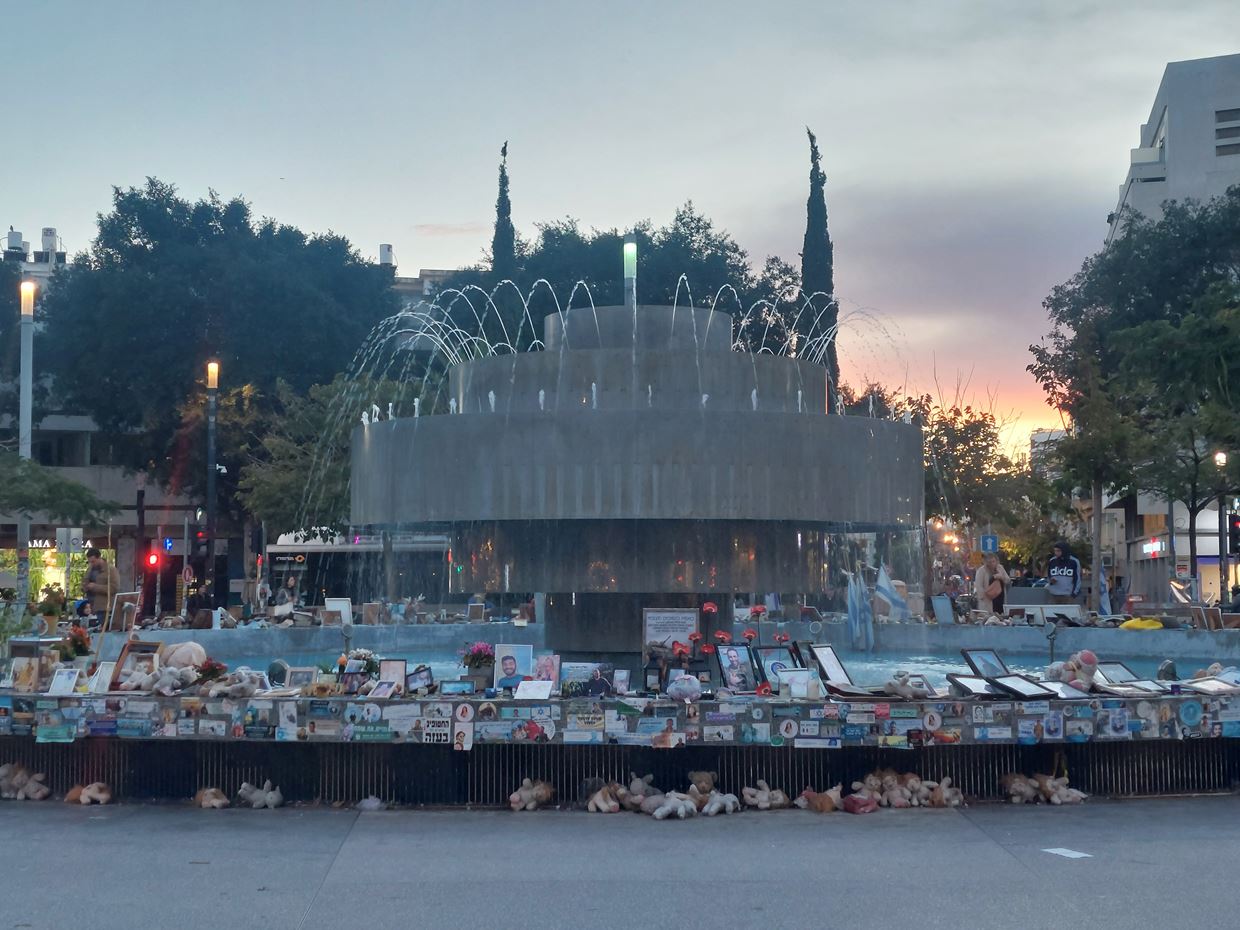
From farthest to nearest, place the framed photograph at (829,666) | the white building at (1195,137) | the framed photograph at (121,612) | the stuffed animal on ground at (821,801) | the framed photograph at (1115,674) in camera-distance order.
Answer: the white building at (1195,137), the framed photograph at (121,612), the framed photograph at (1115,674), the framed photograph at (829,666), the stuffed animal on ground at (821,801)

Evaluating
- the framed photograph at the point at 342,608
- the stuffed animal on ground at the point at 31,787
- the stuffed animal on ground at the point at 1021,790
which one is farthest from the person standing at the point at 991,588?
the stuffed animal on ground at the point at 31,787

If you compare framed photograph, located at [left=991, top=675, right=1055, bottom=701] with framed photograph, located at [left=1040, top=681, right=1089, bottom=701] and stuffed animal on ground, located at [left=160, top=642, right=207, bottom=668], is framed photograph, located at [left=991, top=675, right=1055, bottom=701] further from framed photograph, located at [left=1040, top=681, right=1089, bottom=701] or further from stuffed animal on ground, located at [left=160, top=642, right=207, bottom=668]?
stuffed animal on ground, located at [left=160, top=642, right=207, bottom=668]

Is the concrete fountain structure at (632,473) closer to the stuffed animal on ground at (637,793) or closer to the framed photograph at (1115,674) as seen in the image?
the framed photograph at (1115,674)

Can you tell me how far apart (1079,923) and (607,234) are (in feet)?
164

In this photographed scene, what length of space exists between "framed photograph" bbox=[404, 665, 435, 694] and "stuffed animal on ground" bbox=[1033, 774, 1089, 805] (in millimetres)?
4277

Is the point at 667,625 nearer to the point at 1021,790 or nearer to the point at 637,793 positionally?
the point at 637,793

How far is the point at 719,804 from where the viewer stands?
30.9 feet

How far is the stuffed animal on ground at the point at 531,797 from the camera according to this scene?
9547 mm

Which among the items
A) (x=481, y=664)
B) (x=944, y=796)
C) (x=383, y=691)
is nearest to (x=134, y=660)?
(x=383, y=691)

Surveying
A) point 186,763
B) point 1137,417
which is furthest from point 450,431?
point 1137,417

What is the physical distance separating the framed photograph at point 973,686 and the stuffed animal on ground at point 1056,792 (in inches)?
24.7

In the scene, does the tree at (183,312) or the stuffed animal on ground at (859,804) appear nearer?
the stuffed animal on ground at (859,804)

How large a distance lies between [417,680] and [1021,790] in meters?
4.26

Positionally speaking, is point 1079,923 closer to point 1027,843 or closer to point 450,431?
point 1027,843
